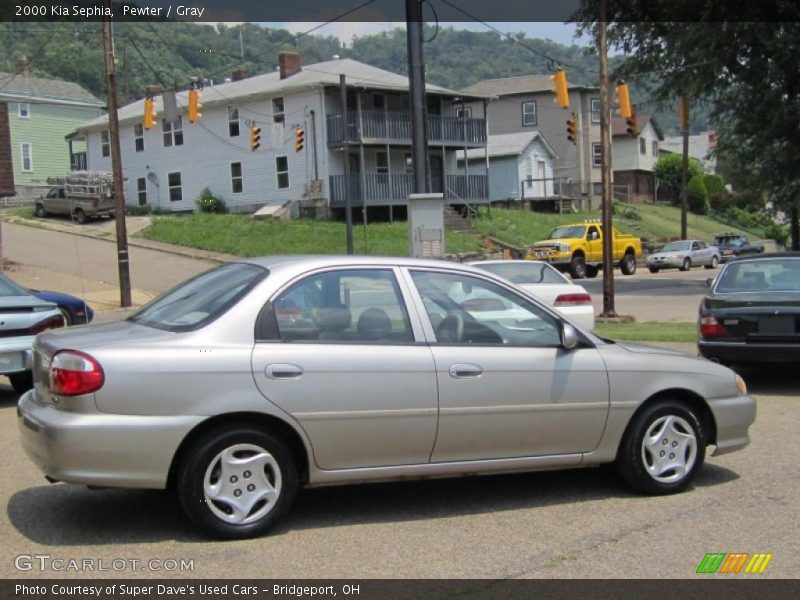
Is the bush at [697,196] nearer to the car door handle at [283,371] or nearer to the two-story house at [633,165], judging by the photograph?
the two-story house at [633,165]

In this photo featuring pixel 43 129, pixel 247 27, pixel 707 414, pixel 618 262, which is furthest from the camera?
pixel 247 27

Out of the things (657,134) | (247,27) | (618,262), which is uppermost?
(247,27)

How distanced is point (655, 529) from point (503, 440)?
1050 mm

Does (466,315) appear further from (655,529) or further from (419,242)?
(419,242)

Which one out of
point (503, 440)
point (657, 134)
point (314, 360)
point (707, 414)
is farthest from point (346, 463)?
point (657, 134)

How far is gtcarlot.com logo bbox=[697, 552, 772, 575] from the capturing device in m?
5.08

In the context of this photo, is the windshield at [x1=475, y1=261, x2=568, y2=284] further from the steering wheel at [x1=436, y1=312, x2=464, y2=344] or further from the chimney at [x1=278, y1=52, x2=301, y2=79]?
the chimney at [x1=278, y1=52, x2=301, y2=79]

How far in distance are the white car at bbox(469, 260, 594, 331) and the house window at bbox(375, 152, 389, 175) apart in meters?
32.0

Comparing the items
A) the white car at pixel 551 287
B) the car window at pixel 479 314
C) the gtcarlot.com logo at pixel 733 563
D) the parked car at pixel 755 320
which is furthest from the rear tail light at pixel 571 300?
the gtcarlot.com logo at pixel 733 563

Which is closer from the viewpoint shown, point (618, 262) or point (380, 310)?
point (380, 310)

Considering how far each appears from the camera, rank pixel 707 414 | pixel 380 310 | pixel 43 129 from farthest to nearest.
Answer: pixel 43 129 < pixel 707 414 < pixel 380 310

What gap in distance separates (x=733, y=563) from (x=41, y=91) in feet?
203

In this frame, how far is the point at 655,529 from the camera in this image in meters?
5.76

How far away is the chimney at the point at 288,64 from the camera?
4788 centimetres
